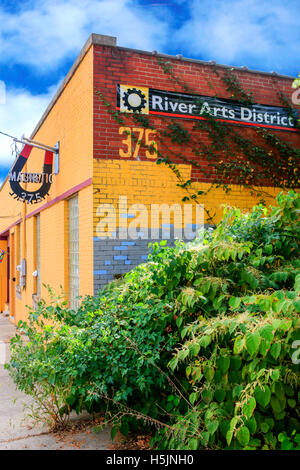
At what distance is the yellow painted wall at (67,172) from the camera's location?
6859 millimetres

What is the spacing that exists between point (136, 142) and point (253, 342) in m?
4.89

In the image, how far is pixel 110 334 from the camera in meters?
4.16

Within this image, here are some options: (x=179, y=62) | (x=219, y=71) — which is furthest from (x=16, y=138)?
(x=219, y=71)

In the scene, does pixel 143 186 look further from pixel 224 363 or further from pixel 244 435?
pixel 244 435

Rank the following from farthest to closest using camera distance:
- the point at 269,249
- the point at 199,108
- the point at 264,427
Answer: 1. the point at 199,108
2. the point at 269,249
3. the point at 264,427

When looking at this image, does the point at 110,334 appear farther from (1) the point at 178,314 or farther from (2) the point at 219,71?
(2) the point at 219,71

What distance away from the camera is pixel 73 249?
824 centimetres

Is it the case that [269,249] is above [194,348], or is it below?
above

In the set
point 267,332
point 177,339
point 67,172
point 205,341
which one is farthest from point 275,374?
point 67,172

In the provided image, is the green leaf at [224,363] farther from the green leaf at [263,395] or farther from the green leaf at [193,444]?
the green leaf at [193,444]

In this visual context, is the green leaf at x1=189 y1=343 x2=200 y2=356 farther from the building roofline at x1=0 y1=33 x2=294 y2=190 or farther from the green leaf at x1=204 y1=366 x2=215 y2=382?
the building roofline at x1=0 y1=33 x2=294 y2=190

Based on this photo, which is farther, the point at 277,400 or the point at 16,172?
the point at 16,172

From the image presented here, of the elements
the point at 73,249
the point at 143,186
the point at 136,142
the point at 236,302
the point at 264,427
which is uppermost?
the point at 136,142
